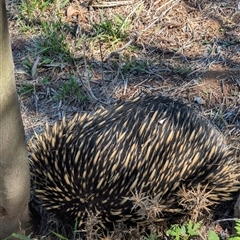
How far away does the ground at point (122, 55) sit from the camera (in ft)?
13.5

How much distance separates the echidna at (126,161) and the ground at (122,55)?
62 cm

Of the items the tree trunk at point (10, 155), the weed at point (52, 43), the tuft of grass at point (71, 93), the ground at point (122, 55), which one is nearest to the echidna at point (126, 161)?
the tree trunk at point (10, 155)

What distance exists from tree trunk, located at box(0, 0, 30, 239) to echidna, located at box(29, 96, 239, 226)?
292 mm

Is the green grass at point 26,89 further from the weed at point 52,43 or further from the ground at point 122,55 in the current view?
the weed at point 52,43

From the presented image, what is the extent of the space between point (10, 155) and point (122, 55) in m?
2.09

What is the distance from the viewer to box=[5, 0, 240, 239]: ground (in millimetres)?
4129

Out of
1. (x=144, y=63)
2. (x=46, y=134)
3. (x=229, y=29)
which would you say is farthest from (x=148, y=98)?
(x=229, y=29)

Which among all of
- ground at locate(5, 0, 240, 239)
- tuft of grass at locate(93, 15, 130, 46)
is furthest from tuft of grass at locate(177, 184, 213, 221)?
tuft of grass at locate(93, 15, 130, 46)

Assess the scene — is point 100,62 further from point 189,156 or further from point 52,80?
point 189,156

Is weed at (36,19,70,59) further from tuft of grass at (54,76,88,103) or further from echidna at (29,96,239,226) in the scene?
echidna at (29,96,239,226)

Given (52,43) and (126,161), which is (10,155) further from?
(52,43)

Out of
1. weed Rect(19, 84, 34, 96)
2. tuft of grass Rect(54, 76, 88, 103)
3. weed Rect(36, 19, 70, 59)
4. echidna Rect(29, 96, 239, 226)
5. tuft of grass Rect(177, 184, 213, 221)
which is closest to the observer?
tuft of grass Rect(177, 184, 213, 221)

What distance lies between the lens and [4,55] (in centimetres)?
224

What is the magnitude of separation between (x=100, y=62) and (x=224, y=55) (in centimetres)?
100
